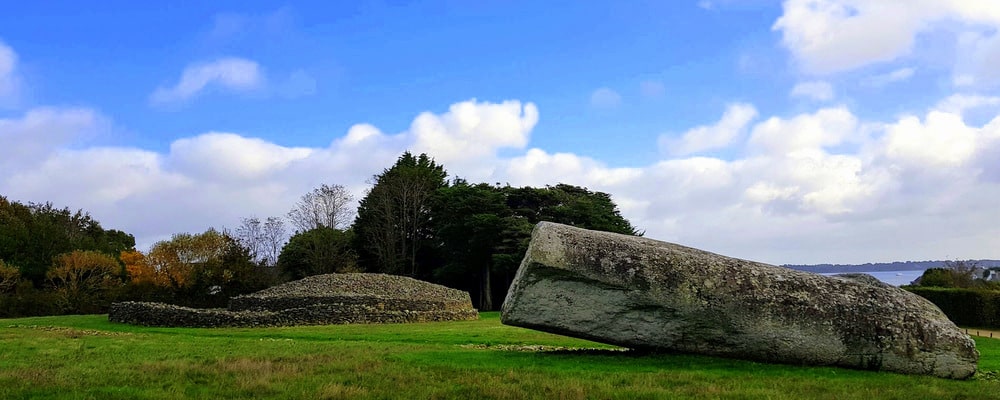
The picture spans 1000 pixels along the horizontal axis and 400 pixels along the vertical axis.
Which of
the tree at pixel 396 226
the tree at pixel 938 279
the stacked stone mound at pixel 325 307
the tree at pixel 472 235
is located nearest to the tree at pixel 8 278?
the stacked stone mound at pixel 325 307

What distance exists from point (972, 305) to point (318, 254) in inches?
1790

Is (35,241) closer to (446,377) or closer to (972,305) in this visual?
(446,377)

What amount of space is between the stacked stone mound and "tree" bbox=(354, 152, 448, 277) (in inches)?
692

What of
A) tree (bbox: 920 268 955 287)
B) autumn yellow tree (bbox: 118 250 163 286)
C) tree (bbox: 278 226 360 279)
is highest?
tree (bbox: 278 226 360 279)

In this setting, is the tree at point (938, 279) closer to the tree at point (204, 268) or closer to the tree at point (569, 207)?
the tree at point (569, 207)

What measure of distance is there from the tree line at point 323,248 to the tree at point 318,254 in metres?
0.12

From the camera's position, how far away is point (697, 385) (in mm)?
11414

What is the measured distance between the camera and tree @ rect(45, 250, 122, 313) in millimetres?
43844

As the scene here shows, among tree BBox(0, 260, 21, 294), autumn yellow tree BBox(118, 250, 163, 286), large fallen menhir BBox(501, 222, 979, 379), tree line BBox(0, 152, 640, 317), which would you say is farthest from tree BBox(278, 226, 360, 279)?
large fallen menhir BBox(501, 222, 979, 379)

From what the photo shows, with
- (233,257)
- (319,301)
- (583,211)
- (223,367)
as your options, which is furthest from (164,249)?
(223,367)

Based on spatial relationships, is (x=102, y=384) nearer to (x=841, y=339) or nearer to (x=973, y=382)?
(x=841, y=339)

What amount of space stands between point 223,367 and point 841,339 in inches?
483

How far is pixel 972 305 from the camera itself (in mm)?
37594

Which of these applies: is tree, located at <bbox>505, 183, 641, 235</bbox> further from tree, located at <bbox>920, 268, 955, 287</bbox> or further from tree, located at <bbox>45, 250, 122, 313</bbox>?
tree, located at <bbox>45, 250, 122, 313</bbox>
